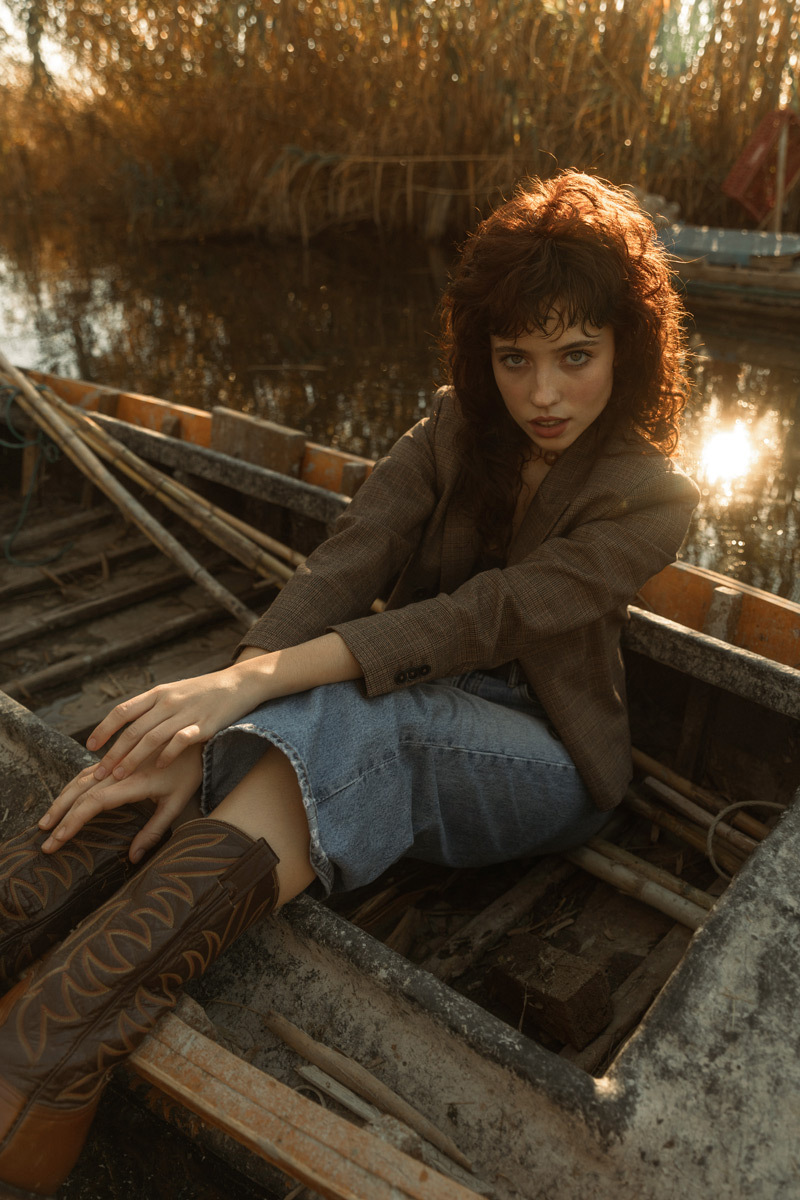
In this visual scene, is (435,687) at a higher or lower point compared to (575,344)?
lower

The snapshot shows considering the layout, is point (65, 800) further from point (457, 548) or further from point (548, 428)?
point (548, 428)

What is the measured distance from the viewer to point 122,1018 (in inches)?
50.4

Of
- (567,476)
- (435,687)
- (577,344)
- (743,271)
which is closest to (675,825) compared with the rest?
(435,687)

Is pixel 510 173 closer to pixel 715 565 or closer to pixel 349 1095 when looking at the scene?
pixel 715 565

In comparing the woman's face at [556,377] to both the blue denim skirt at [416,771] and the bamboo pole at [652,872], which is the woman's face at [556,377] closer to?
the blue denim skirt at [416,771]

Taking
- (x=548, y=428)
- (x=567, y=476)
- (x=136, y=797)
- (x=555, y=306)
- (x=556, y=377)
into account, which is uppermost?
(x=555, y=306)

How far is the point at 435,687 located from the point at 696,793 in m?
0.84

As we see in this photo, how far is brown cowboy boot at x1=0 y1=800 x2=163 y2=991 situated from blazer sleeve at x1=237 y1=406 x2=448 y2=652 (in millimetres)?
434

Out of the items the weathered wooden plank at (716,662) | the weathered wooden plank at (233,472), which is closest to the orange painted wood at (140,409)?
the weathered wooden plank at (233,472)

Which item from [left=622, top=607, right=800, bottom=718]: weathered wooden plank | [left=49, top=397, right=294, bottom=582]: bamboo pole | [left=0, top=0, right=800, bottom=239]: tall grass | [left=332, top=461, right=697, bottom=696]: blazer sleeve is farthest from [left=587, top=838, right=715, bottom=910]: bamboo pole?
[left=0, top=0, right=800, bottom=239]: tall grass

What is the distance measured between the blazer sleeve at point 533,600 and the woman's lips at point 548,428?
164 mm

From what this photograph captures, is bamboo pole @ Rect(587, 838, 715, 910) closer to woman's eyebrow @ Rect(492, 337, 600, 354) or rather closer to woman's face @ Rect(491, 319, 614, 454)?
woman's face @ Rect(491, 319, 614, 454)

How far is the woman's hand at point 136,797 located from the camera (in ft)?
5.00

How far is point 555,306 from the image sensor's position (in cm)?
163
